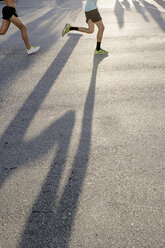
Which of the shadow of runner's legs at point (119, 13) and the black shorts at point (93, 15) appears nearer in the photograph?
the black shorts at point (93, 15)

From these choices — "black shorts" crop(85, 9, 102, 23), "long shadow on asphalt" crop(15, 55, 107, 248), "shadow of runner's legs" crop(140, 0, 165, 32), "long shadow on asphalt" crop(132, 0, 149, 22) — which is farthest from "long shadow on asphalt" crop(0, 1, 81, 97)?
"shadow of runner's legs" crop(140, 0, 165, 32)

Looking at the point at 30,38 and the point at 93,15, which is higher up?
the point at 93,15


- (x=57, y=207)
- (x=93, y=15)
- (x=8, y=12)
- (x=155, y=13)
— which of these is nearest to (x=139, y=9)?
(x=155, y=13)

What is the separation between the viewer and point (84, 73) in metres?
5.39

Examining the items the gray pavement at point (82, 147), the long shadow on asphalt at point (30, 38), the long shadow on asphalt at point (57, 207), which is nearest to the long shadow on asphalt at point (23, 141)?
the gray pavement at point (82, 147)

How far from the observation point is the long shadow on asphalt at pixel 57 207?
7.61 ft

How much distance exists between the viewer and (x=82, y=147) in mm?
3373

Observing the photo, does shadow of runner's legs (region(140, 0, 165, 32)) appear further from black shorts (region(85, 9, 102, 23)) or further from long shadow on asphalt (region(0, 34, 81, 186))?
long shadow on asphalt (region(0, 34, 81, 186))

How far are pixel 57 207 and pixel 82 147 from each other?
977mm

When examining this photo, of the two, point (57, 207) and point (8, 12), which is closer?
point (57, 207)

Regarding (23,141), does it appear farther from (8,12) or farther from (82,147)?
(8,12)

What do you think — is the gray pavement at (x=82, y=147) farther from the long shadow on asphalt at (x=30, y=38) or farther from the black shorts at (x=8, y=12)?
the black shorts at (x=8, y=12)

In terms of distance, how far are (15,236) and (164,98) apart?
3.21 m

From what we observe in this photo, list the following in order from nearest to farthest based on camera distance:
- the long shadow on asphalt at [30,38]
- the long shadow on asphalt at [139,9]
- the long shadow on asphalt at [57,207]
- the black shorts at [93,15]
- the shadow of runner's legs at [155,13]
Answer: the long shadow on asphalt at [57,207] < the long shadow on asphalt at [30,38] < the black shorts at [93,15] < the shadow of runner's legs at [155,13] < the long shadow on asphalt at [139,9]
